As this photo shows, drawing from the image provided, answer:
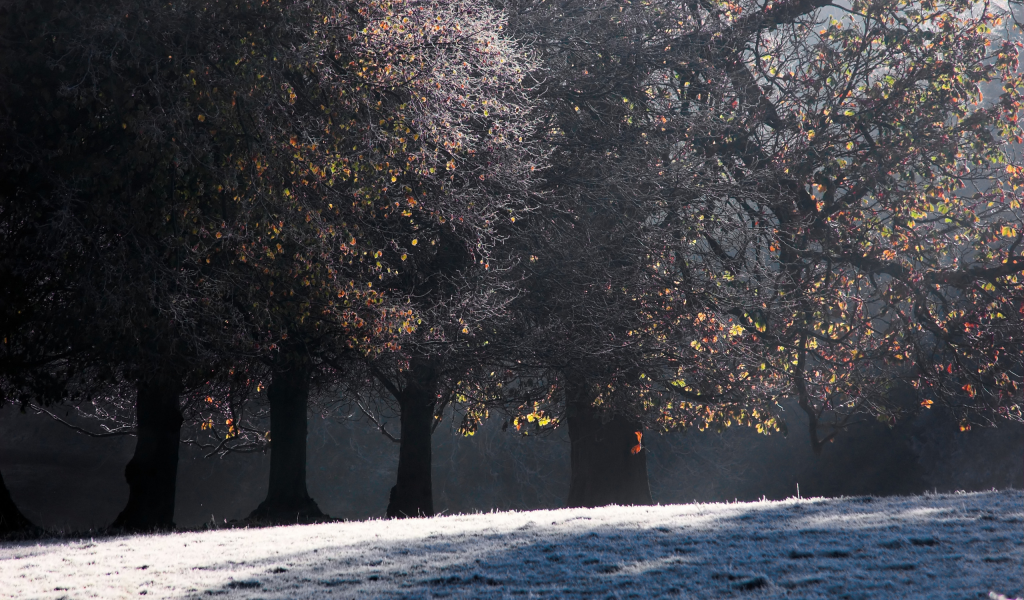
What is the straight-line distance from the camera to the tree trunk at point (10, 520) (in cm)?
1131

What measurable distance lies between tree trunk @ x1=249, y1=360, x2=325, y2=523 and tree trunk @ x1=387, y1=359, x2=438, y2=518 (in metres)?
1.69

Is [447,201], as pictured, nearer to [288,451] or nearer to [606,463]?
[288,451]

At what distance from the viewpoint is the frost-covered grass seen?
501cm

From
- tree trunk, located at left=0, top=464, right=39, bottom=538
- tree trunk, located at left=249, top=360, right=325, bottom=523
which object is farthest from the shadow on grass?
tree trunk, located at left=249, top=360, right=325, bottom=523

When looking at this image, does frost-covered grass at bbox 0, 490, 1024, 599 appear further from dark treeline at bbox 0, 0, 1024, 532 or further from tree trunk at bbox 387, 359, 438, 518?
tree trunk at bbox 387, 359, 438, 518

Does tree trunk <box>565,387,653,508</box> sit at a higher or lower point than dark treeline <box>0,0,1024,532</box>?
lower

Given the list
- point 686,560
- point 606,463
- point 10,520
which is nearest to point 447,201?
point 686,560

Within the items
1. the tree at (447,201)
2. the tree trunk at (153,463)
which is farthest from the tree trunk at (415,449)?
the tree trunk at (153,463)

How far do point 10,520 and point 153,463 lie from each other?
204 cm

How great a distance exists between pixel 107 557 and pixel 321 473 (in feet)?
95.2

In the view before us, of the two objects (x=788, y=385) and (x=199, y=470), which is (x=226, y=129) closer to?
(x=788, y=385)

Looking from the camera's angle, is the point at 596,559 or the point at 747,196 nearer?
the point at 596,559

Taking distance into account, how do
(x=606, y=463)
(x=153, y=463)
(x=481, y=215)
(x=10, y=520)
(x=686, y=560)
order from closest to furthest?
(x=686, y=560)
(x=10, y=520)
(x=481, y=215)
(x=153, y=463)
(x=606, y=463)

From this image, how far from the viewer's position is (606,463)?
667 inches
